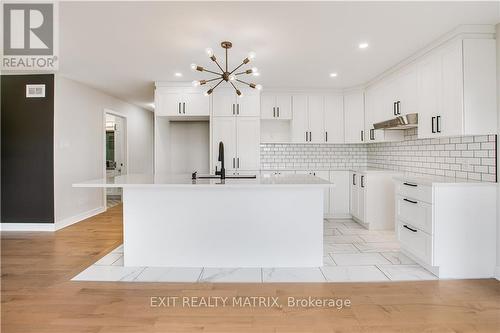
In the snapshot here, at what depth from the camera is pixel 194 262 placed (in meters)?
3.16

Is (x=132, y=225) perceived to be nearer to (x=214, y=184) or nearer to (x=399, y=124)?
(x=214, y=184)

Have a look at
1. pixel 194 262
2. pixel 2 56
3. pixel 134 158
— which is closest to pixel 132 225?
pixel 194 262

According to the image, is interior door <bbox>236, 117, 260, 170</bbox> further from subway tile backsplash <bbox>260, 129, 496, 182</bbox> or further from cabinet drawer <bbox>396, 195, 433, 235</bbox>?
cabinet drawer <bbox>396, 195, 433, 235</bbox>

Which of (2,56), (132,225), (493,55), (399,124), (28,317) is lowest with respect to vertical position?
(28,317)

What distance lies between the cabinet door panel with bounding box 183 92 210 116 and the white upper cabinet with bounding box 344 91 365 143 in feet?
8.38

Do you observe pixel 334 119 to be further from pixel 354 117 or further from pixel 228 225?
pixel 228 225

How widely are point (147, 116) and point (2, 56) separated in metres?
4.68

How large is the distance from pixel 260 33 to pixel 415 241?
273 centimetres

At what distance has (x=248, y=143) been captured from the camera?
5207mm

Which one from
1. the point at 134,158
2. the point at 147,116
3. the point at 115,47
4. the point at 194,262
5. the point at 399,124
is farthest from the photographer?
the point at 147,116

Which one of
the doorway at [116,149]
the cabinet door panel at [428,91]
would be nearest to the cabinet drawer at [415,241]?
the cabinet door panel at [428,91]

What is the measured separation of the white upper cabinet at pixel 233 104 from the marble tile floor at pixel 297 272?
2.69 metres

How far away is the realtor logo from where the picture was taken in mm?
2705

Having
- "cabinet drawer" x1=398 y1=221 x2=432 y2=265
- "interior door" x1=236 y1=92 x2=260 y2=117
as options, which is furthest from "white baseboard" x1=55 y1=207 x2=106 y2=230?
"cabinet drawer" x1=398 y1=221 x2=432 y2=265
